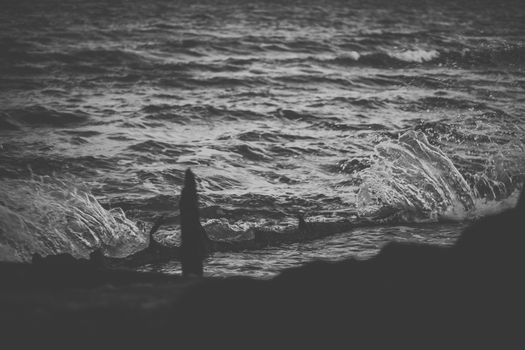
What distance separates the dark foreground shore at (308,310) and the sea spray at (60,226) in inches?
159

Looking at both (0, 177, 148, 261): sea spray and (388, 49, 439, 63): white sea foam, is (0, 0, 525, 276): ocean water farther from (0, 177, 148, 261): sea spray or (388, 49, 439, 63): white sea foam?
(388, 49, 439, 63): white sea foam

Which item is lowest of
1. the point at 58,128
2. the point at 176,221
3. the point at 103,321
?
the point at 176,221

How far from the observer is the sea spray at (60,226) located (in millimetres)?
6359

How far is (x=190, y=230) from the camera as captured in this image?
3986 millimetres

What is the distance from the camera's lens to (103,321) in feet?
7.63

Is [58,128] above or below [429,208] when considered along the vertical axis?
above

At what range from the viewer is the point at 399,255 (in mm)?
2883

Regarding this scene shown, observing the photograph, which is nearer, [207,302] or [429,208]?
[207,302]

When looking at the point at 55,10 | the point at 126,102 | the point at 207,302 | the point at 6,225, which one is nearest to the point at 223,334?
the point at 207,302

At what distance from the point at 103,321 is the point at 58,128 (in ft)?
40.0

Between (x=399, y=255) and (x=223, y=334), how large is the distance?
121 cm

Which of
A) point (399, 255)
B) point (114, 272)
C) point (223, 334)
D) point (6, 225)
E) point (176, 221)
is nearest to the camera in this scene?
point (223, 334)

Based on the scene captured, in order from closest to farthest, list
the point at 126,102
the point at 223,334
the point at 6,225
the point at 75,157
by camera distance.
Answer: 1. the point at 223,334
2. the point at 6,225
3. the point at 75,157
4. the point at 126,102

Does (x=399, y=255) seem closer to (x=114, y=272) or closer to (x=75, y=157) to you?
(x=114, y=272)
